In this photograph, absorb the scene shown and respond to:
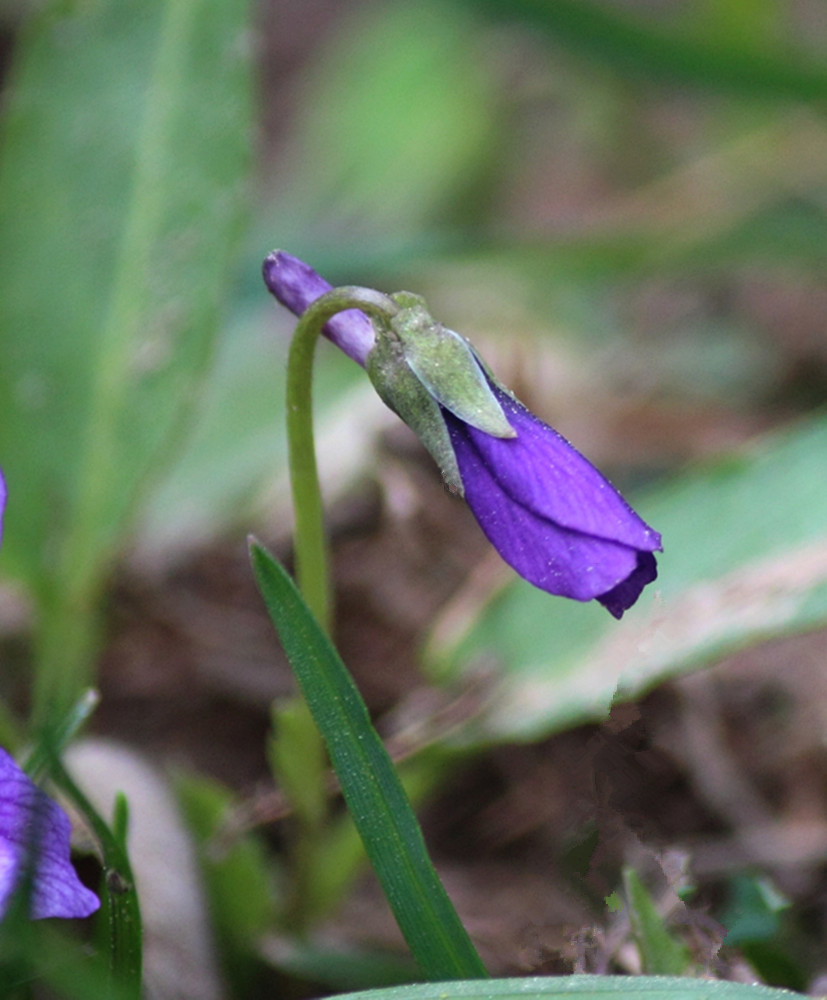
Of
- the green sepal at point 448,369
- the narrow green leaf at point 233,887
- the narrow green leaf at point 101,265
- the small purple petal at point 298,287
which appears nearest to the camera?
the green sepal at point 448,369

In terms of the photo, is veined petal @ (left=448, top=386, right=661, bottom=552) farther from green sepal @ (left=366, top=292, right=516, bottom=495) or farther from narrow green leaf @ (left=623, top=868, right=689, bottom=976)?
narrow green leaf @ (left=623, top=868, right=689, bottom=976)

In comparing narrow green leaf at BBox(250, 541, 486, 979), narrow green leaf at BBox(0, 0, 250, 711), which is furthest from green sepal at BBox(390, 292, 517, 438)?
narrow green leaf at BBox(0, 0, 250, 711)

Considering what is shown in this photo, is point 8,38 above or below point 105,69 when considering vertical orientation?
above

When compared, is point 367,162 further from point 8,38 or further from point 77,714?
point 77,714

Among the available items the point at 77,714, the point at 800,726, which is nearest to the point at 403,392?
the point at 77,714

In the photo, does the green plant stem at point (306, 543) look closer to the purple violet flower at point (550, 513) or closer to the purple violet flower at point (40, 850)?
the purple violet flower at point (550, 513)

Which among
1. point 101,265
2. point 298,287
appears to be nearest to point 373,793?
point 298,287

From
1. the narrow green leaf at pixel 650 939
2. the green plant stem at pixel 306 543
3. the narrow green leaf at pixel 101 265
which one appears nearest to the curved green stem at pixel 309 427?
the green plant stem at pixel 306 543
